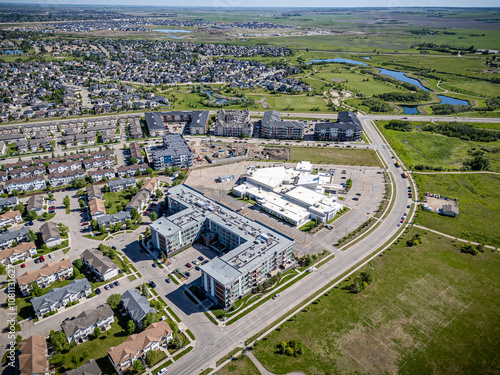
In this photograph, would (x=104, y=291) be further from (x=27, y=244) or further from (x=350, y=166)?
(x=350, y=166)

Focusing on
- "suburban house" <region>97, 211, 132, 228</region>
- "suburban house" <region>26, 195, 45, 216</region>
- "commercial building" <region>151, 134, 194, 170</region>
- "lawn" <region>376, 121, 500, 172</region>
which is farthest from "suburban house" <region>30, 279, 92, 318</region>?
"lawn" <region>376, 121, 500, 172</region>

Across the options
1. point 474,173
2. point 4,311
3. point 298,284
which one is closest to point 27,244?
point 4,311

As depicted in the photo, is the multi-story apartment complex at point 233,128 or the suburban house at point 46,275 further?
the multi-story apartment complex at point 233,128

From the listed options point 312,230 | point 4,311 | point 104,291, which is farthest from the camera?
point 312,230

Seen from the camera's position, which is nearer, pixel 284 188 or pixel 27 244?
pixel 27 244

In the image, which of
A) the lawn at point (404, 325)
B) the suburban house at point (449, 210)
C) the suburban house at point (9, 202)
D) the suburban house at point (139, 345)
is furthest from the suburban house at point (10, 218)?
the suburban house at point (449, 210)

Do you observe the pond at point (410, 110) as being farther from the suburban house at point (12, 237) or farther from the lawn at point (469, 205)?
the suburban house at point (12, 237)
